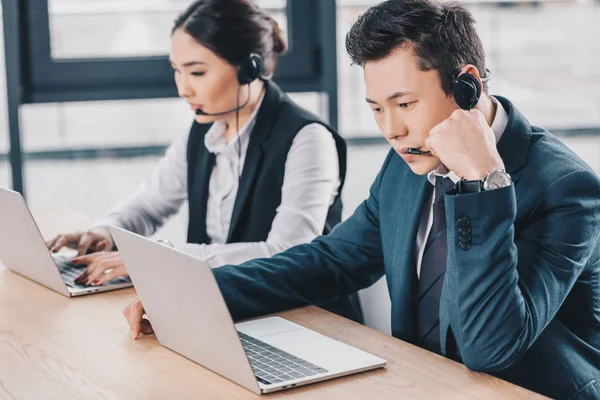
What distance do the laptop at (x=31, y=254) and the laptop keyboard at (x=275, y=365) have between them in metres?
0.56

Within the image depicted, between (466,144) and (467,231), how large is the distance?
0.15 metres

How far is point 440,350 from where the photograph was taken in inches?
61.8

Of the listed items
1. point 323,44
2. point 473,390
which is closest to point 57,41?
point 323,44

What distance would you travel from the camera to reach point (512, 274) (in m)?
1.30

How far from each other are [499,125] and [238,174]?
3.33 ft

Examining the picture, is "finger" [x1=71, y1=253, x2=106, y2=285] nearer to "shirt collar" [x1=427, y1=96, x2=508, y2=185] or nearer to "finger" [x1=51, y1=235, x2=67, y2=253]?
"finger" [x1=51, y1=235, x2=67, y2=253]

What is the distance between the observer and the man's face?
145cm

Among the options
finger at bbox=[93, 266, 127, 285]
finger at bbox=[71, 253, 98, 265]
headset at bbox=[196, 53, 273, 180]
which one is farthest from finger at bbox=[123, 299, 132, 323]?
headset at bbox=[196, 53, 273, 180]

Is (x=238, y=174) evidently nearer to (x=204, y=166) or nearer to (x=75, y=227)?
(x=204, y=166)

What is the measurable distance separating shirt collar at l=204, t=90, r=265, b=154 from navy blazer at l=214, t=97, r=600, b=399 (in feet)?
2.31

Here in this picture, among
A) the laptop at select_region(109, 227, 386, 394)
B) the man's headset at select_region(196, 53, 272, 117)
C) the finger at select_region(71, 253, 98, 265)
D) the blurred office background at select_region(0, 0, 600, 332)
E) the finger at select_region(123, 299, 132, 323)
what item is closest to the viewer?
the laptop at select_region(109, 227, 386, 394)

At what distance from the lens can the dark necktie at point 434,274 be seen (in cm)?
158

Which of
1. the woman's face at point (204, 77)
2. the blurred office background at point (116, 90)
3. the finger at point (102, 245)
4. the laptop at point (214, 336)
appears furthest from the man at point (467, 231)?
the blurred office background at point (116, 90)

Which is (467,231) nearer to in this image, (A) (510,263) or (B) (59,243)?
(A) (510,263)
